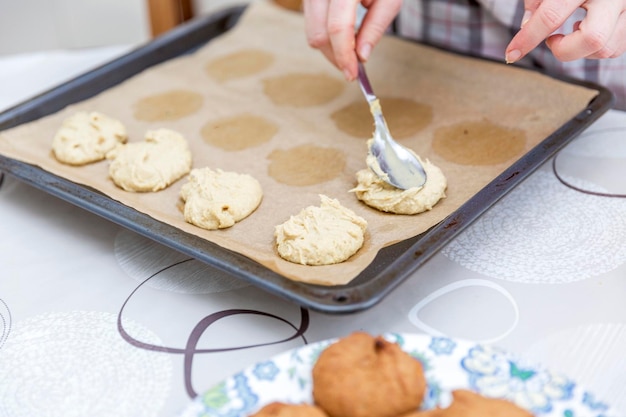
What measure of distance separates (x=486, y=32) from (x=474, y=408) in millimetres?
1152

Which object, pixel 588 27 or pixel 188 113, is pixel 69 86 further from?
pixel 588 27

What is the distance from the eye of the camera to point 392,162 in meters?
1.14

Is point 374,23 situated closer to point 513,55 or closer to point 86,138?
point 513,55

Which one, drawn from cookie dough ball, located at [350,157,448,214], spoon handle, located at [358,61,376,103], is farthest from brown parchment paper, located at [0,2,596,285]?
spoon handle, located at [358,61,376,103]

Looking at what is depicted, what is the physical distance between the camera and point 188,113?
1.47 m

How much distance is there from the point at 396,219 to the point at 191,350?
391mm

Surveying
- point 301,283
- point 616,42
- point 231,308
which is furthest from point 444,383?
point 616,42

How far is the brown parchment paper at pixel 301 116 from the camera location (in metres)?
1.07

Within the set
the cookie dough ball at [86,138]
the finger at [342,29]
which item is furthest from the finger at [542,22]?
the cookie dough ball at [86,138]

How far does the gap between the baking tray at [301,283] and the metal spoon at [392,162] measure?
132 millimetres

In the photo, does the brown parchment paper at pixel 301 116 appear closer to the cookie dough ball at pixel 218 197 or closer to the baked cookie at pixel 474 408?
the cookie dough ball at pixel 218 197

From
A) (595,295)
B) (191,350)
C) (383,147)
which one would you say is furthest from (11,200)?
(595,295)

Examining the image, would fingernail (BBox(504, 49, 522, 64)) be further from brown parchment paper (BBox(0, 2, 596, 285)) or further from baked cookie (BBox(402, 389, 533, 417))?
baked cookie (BBox(402, 389, 533, 417))

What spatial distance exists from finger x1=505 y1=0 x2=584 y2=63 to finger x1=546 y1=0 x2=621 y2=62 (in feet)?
0.08
